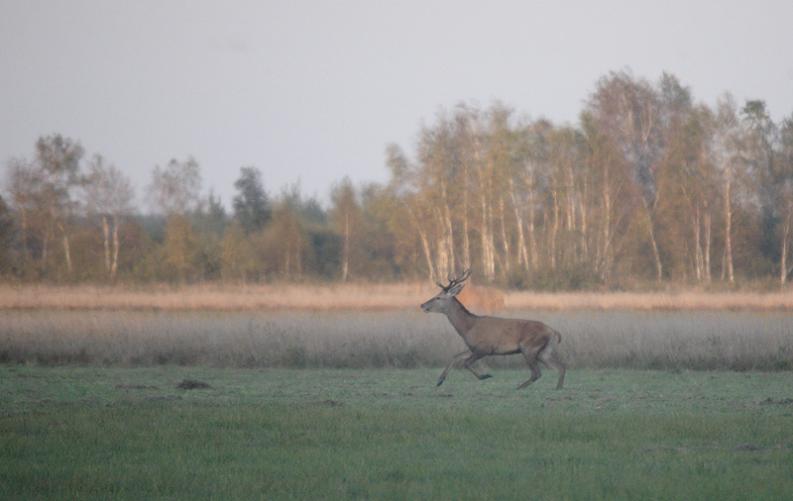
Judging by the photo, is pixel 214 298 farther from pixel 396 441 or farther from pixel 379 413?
pixel 396 441

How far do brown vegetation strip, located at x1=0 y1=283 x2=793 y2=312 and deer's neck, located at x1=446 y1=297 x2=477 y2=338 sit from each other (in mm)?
20063

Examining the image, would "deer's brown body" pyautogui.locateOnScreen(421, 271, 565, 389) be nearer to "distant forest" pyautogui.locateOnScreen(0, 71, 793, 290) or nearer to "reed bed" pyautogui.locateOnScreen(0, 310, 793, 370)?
"reed bed" pyautogui.locateOnScreen(0, 310, 793, 370)

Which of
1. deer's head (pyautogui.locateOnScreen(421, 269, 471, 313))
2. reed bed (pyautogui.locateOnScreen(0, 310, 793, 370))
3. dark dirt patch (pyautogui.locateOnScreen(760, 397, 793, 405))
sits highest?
deer's head (pyautogui.locateOnScreen(421, 269, 471, 313))

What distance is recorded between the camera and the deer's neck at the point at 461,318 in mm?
17312

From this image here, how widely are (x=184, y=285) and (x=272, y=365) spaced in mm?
26234

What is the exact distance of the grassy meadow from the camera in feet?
28.3

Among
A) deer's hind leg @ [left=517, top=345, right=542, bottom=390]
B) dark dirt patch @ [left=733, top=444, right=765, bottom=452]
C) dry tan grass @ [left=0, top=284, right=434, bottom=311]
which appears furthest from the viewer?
dry tan grass @ [left=0, top=284, right=434, bottom=311]

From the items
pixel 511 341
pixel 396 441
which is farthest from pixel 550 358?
pixel 396 441

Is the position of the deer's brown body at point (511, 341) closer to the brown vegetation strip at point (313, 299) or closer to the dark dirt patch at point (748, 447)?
the dark dirt patch at point (748, 447)

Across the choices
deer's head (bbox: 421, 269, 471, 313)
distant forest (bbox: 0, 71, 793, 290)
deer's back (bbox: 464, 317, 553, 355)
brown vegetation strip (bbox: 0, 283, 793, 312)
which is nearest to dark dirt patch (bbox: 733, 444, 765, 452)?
deer's back (bbox: 464, 317, 553, 355)

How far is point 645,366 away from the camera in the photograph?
20.2 metres

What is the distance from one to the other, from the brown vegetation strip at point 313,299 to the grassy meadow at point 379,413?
46.3 feet

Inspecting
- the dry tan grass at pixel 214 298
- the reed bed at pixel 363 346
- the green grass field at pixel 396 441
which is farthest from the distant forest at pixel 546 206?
the green grass field at pixel 396 441

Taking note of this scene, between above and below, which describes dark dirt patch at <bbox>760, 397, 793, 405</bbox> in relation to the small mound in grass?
below
